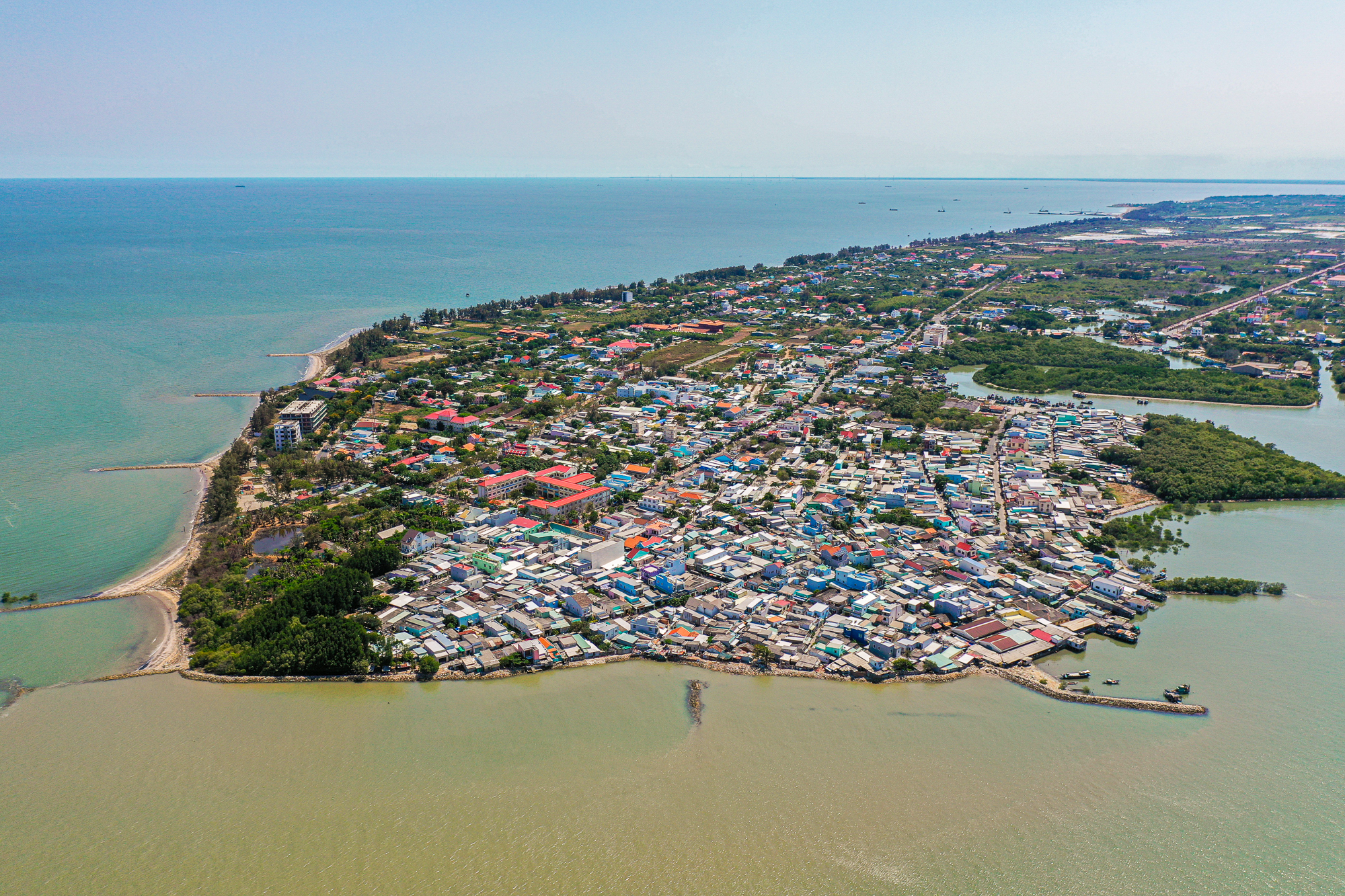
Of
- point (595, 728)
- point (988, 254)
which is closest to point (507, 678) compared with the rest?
point (595, 728)

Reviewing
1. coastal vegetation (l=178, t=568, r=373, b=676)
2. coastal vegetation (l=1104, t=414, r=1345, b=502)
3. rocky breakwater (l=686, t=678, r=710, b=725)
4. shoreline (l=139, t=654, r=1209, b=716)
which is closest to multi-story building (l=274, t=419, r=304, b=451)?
coastal vegetation (l=178, t=568, r=373, b=676)

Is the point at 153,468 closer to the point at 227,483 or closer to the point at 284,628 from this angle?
the point at 227,483

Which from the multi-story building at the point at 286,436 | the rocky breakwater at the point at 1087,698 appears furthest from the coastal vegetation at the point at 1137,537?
the multi-story building at the point at 286,436

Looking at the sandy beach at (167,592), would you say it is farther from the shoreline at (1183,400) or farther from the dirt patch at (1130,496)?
the shoreline at (1183,400)

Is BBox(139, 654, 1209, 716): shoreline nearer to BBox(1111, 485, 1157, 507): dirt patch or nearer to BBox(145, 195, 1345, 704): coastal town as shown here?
BBox(145, 195, 1345, 704): coastal town

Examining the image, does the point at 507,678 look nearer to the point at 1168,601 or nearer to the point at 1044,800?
the point at 1044,800
